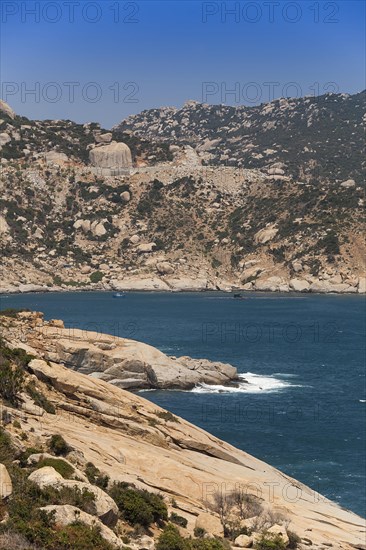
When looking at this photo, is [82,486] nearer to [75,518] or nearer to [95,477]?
[75,518]

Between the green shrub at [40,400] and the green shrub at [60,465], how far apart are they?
9419 millimetres

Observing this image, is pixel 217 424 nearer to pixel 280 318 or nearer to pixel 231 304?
pixel 280 318

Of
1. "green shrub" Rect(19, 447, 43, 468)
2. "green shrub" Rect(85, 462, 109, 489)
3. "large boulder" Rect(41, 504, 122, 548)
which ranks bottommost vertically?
"green shrub" Rect(85, 462, 109, 489)

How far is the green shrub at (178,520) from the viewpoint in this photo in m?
25.4

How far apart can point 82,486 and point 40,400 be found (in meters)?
12.6

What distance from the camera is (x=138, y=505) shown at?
2383 centimetres

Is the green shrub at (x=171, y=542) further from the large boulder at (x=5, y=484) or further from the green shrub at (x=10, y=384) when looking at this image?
the green shrub at (x=10, y=384)

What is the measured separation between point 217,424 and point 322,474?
1335cm

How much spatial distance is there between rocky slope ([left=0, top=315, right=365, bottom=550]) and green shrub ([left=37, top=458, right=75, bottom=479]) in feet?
0.11

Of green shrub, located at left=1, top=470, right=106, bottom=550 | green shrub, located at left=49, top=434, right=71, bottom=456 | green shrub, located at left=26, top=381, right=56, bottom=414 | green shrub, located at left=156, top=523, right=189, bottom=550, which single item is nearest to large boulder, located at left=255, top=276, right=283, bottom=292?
green shrub, located at left=26, top=381, right=56, bottom=414

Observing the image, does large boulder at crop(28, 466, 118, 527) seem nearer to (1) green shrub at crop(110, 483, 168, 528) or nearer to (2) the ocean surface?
(1) green shrub at crop(110, 483, 168, 528)

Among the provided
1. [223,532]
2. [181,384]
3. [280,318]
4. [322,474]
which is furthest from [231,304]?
[223,532]

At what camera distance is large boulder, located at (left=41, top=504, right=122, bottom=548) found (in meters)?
19.8

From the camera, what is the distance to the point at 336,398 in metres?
71.9
